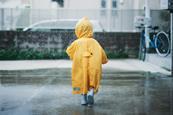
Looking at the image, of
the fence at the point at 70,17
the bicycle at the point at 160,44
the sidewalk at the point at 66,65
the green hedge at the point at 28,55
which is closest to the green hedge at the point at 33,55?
the green hedge at the point at 28,55

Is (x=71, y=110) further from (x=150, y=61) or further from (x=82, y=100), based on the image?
(x=150, y=61)

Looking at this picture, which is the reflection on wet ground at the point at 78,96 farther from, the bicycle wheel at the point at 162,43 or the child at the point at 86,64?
the bicycle wheel at the point at 162,43

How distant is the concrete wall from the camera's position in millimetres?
19016

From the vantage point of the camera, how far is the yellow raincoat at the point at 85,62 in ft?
28.3

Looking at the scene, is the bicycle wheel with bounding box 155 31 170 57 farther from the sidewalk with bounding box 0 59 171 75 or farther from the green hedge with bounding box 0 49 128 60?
the green hedge with bounding box 0 49 128 60

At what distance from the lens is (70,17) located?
20.3 metres

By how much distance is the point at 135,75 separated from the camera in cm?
1307

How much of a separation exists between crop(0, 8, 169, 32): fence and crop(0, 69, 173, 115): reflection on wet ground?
22.0 feet

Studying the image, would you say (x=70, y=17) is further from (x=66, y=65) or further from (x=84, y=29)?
(x=84, y=29)

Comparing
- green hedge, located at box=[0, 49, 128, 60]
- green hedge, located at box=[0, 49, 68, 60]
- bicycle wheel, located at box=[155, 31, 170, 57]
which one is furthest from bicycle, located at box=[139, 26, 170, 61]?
green hedge, located at box=[0, 49, 68, 60]

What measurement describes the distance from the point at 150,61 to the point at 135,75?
12.8 feet

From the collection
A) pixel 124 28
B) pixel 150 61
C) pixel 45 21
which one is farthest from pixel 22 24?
pixel 150 61

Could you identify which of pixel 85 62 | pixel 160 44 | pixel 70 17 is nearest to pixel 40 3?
pixel 70 17

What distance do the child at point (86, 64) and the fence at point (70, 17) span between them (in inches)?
439
